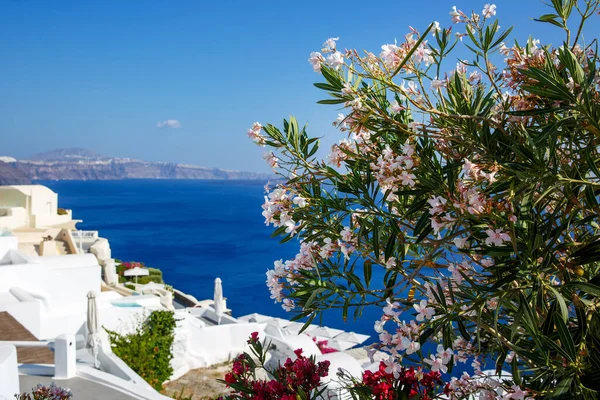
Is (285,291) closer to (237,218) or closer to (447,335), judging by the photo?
(447,335)

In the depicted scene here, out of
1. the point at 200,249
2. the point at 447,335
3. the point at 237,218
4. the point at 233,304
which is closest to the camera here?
the point at 447,335

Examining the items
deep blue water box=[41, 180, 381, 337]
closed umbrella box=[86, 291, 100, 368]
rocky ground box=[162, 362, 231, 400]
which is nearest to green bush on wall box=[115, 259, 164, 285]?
deep blue water box=[41, 180, 381, 337]

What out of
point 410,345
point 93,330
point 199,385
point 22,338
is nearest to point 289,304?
point 410,345

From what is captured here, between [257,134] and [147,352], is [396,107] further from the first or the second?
[147,352]

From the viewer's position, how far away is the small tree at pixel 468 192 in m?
1.89

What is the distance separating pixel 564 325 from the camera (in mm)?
1733

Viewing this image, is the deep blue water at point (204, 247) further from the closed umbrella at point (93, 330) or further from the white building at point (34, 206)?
the closed umbrella at point (93, 330)

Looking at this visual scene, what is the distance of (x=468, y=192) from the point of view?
80.4 inches

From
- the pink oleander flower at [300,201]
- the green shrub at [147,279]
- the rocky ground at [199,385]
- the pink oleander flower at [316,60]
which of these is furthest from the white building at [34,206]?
the pink oleander flower at [316,60]

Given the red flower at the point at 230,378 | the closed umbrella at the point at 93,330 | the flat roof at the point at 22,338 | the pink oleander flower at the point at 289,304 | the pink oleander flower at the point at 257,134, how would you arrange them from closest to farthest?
the pink oleander flower at the point at 289,304 < the pink oleander flower at the point at 257,134 < the red flower at the point at 230,378 < the flat roof at the point at 22,338 < the closed umbrella at the point at 93,330

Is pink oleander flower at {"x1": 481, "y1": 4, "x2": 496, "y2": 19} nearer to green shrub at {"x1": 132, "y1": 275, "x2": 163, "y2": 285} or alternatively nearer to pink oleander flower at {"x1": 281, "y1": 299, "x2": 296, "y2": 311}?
pink oleander flower at {"x1": 281, "y1": 299, "x2": 296, "y2": 311}

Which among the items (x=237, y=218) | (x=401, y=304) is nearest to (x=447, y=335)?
(x=401, y=304)

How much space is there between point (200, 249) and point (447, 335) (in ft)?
241

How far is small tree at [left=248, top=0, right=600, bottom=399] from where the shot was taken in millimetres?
1893
